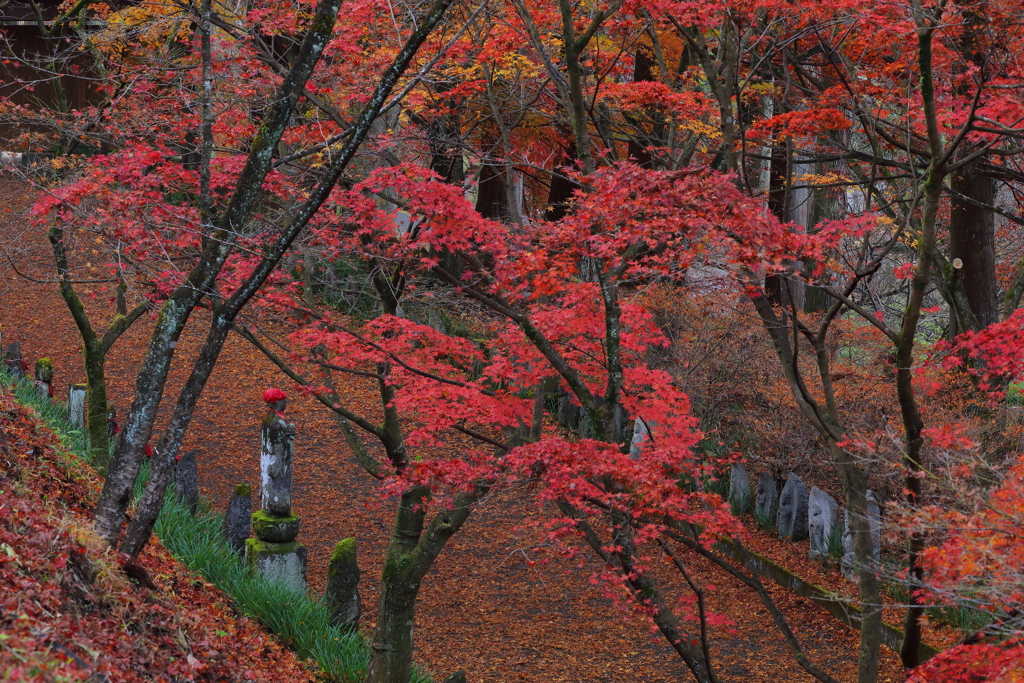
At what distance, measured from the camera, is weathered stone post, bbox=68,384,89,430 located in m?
10.0

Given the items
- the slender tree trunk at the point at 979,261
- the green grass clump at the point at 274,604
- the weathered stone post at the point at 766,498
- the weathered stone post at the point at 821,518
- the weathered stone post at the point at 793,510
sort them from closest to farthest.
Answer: the green grass clump at the point at 274,604 → the weathered stone post at the point at 821,518 → the weathered stone post at the point at 793,510 → the weathered stone post at the point at 766,498 → the slender tree trunk at the point at 979,261

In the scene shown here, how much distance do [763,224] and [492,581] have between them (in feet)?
19.4

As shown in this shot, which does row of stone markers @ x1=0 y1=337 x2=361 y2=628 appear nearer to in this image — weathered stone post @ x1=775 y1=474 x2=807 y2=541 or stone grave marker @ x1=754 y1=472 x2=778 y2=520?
weathered stone post @ x1=775 y1=474 x2=807 y2=541

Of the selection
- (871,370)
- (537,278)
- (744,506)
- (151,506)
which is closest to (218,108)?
(537,278)

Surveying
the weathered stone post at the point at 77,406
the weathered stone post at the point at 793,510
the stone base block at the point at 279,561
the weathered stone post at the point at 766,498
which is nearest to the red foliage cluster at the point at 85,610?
the stone base block at the point at 279,561

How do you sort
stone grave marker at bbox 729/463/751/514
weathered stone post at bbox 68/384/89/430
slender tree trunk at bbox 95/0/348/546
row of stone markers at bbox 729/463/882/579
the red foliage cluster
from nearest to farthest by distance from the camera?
the red foliage cluster → slender tree trunk at bbox 95/0/348/546 → row of stone markers at bbox 729/463/882/579 → weathered stone post at bbox 68/384/89/430 → stone grave marker at bbox 729/463/751/514

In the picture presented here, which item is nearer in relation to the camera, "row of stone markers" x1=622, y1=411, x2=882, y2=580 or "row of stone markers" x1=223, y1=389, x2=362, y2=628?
"row of stone markers" x1=223, y1=389, x2=362, y2=628

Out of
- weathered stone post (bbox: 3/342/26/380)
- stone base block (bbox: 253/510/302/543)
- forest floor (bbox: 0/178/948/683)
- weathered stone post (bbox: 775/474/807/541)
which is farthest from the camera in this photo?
weathered stone post (bbox: 3/342/26/380)

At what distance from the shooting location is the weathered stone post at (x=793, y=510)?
984cm

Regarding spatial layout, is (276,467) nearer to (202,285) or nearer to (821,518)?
(202,285)

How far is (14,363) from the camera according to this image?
11336mm

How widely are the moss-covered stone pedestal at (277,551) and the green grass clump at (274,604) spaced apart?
15cm

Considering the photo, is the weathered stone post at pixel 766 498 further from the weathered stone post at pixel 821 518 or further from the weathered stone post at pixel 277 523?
the weathered stone post at pixel 277 523

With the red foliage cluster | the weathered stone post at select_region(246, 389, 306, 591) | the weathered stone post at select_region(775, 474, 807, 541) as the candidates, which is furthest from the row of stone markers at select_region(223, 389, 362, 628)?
the weathered stone post at select_region(775, 474, 807, 541)
